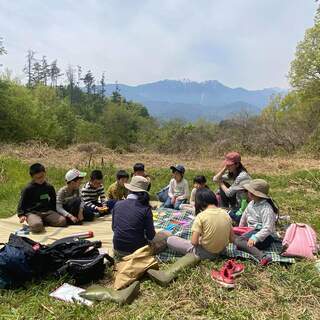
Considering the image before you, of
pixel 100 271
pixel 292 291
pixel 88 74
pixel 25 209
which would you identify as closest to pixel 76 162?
pixel 25 209

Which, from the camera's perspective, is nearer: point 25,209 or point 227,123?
point 25,209

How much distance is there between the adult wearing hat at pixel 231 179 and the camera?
6.55 meters

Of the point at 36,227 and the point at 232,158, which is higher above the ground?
the point at 232,158

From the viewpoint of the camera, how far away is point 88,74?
274 ft

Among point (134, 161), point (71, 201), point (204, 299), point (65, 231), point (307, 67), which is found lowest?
point (134, 161)

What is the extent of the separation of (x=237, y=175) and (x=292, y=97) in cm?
3306

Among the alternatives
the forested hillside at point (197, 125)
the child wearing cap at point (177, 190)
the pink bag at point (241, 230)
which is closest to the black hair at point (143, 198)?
the pink bag at point (241, 230)

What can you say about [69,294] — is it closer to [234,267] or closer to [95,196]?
[234,267]

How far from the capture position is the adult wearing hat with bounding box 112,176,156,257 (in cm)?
453

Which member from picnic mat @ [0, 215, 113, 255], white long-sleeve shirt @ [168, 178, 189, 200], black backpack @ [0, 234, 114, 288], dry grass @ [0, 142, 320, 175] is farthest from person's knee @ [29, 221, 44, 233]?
dry grass @ [0, 142, 320, 175]

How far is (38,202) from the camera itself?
6324 mm

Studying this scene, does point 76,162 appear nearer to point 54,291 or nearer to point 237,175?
point 237,175

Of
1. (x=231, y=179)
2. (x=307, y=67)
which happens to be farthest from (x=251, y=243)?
(x=307, y=67)

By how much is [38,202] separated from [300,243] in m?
3.97
